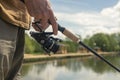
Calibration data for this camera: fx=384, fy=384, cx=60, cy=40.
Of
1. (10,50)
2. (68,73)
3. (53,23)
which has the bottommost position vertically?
(68,73)

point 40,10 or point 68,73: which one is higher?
point 40,10

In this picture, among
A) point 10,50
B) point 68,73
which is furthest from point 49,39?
point 68,73

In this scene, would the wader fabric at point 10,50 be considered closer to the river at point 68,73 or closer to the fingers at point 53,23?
the fingers at point 53,23

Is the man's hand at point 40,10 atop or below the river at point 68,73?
atop

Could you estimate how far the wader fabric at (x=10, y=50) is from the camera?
4.50 feet

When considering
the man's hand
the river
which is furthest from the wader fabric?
the river

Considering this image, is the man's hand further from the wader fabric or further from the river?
the river

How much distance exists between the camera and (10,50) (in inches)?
54.9

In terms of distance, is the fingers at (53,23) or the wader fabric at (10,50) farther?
the fingers at (53,23)

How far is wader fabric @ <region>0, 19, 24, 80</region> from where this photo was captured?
1.37 m

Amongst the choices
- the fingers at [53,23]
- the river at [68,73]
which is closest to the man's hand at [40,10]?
the fingers at [53,23]

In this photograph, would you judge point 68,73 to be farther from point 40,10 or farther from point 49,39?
point 40,10

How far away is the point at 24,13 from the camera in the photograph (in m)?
1.49

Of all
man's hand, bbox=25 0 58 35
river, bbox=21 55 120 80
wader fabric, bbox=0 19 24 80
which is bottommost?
river, bbox=21 55 120 80
